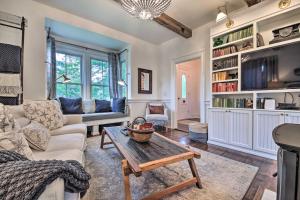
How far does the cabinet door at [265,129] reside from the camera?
2289 mm

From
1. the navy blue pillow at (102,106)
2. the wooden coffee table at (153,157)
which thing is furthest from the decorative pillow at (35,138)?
the navy blue pillow at (102,106)

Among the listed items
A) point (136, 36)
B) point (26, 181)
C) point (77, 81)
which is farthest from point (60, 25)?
point (26, 181)

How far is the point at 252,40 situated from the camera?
267 cm

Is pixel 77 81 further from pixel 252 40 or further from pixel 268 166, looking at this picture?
pixel 268 166

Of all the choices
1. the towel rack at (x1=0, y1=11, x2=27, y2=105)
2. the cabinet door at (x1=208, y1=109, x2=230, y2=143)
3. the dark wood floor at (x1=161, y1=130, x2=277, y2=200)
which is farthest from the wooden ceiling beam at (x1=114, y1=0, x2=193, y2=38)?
the dark wood floor at (x1=161, y1=130, x2=277, y2=200)

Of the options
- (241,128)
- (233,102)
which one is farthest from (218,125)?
(233,102)

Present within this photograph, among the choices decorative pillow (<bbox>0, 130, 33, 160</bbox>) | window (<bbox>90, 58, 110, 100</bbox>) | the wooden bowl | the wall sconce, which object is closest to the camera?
decorative pillow (<bbox>0, 130, 33, 160</bbox>)

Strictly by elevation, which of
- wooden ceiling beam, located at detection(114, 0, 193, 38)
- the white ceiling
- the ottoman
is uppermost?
the white ceiling

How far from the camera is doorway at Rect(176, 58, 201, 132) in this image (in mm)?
6008

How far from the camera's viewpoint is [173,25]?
11.7ft

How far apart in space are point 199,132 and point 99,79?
340cm

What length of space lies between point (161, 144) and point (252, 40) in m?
2.51

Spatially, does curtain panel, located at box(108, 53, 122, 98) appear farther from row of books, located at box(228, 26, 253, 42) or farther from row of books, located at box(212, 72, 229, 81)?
row of books, located at box(228, 26, 253, 42)

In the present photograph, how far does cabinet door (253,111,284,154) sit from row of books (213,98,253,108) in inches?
10.0
